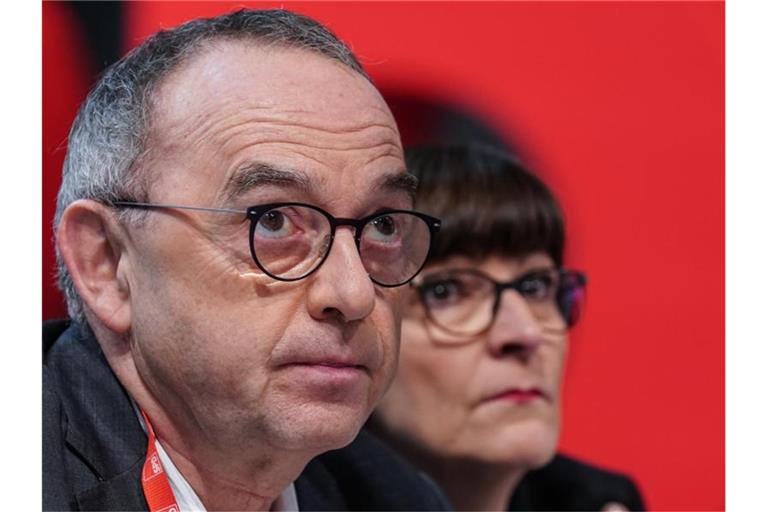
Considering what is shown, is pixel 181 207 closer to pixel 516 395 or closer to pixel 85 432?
pixel 85 432

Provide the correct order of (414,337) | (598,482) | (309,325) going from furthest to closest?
(598,482), (414,337), (309,325)

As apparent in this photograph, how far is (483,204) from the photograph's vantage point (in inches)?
101

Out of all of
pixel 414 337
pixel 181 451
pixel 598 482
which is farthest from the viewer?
pixel 598 482

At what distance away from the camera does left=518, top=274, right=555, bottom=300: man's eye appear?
254 cm

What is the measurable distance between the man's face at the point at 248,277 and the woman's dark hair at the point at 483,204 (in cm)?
80

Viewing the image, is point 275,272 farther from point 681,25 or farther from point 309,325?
point 681,25

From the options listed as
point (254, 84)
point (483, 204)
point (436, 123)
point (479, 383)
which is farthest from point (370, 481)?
point (436, 123)

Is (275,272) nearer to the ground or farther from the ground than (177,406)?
farther from the ground

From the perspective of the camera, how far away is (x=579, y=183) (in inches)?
133

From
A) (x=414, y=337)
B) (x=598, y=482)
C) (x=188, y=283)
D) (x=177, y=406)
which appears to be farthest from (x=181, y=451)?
(x=598, y=482)

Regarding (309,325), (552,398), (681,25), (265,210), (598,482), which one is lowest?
(598,482)

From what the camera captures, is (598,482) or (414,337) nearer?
(414,337)

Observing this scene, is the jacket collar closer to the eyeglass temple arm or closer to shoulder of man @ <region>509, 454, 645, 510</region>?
the eyeglass temple arm

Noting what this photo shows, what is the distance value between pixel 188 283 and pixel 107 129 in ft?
1.04
